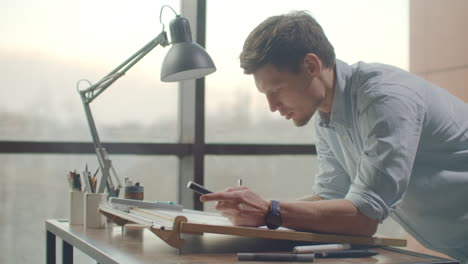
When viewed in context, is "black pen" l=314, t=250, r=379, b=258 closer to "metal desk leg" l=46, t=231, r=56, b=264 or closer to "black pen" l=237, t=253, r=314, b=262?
"black pen" l=237, t=253, r=314, b=262

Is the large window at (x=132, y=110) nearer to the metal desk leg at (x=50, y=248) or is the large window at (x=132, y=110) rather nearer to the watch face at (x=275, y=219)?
the metal desk leg at (x=50, y=248)

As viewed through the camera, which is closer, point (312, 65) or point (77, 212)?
point (312, 65)

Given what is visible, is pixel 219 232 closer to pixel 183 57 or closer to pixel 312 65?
pixel 312 65

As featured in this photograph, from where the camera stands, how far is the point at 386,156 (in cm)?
135

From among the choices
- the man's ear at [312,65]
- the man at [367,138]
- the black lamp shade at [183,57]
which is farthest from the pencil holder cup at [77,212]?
the man's ear at [312,65]

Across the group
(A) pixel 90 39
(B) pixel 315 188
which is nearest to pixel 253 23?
(A) pixel 90 39

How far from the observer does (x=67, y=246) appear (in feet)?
6.52

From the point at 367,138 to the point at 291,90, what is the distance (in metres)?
0.26

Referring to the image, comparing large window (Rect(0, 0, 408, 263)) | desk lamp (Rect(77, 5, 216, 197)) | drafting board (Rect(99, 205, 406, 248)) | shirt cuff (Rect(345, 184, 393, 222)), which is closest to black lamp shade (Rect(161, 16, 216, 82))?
desk lamp (Rect(77, 5, 216, 197))

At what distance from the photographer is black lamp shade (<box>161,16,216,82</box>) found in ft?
6.17

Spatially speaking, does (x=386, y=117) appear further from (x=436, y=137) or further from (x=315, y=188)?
(x=315, y=188)

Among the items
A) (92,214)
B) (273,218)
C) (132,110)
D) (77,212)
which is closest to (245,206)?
(273,218)

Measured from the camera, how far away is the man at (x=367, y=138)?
1347 mm

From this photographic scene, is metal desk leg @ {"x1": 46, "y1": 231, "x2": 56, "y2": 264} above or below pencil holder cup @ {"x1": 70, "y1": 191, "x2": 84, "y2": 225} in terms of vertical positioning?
below
